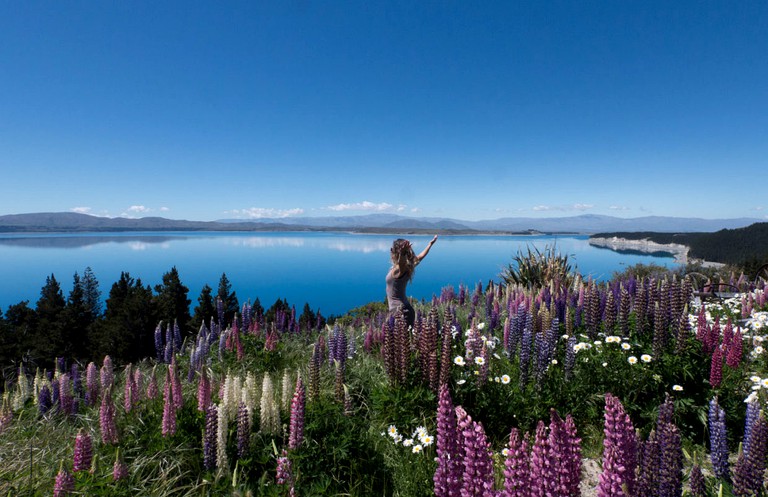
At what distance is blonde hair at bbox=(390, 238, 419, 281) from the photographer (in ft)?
27.6

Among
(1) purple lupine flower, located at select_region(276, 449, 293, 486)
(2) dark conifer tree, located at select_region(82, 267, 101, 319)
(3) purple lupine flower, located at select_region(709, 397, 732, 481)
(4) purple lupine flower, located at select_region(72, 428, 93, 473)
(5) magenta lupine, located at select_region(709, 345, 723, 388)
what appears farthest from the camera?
(2) dark conifer tree, located at select_region(82, 267, 101, 319)

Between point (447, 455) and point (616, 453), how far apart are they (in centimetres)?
82

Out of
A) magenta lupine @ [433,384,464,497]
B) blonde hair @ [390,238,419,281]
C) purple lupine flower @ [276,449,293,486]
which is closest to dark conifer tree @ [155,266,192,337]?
blonde hair @ [390,238,419,281]

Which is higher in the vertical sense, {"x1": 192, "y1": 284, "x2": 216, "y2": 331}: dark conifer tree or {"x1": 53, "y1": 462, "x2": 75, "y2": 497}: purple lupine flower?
{"x1": 53, "y1": 462, "x2": 75, "y2": 497}: purple lupine flower

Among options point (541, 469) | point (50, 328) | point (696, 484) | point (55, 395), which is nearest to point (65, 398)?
point (55, 395)

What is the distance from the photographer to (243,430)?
3.65 meters

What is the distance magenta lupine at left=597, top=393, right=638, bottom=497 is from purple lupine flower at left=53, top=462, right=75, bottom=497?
356 cm

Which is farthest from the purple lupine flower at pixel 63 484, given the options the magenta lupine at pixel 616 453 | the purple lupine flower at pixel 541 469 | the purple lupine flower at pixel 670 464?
the purple lupine flower at pixel 670 464

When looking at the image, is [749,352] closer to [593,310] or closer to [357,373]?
[593,310]

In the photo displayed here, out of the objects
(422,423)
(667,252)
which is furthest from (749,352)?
(667,252)

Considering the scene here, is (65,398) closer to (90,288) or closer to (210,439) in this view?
(210,439)

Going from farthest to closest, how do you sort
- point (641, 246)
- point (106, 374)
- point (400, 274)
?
1. point (641, 246)
2. point (400, 274)
3. point (106, 374)

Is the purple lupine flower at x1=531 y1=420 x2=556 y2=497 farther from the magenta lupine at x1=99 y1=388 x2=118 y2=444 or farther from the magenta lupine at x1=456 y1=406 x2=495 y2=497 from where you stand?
the magenta lupine at x1=99 y1=388 x2=118 y2=444

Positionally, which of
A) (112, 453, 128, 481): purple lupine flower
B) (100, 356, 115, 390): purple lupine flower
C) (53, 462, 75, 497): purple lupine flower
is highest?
(53, 462, 75, 497): purple lupine flower
